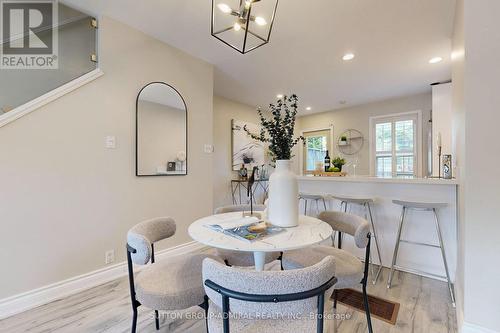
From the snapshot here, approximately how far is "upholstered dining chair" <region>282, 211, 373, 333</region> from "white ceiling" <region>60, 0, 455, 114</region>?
1900 millimetres

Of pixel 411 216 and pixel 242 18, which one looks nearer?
pixel 242 18

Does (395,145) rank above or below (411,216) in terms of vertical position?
above

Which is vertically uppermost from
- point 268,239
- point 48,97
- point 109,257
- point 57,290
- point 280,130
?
point 48,97

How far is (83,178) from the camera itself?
214 centimetres

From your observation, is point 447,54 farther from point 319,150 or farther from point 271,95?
point 319,150

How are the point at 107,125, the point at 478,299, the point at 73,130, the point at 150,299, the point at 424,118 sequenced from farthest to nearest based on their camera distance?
the point at 424,118 < the point at 107,125 < the point at 73,130 < the point at 478,299 < the point at 150,299

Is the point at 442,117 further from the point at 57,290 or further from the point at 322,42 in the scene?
the point at 57,290

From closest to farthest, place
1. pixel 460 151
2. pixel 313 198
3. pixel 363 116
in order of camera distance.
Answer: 1. pixel 460 151
2. pixel 313 198
3. pixel 363 116

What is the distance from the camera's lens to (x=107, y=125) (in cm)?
229

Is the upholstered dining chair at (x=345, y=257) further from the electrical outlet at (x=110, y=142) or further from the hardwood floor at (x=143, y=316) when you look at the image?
the electrical outlet at (x=110, y=142)

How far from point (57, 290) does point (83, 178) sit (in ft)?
3.20

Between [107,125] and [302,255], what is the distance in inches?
85.7

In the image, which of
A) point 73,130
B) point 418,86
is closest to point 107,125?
point 73,130

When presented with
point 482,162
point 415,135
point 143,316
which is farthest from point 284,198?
point 415,135
